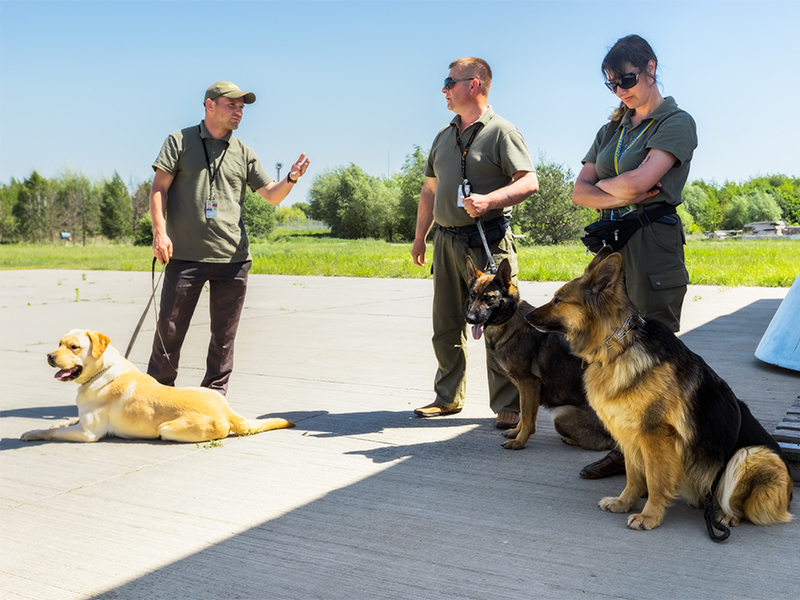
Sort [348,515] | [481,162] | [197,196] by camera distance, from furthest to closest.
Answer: [197,196], [481,162], [348,515]

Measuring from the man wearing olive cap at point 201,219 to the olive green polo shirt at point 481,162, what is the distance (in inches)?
67.0

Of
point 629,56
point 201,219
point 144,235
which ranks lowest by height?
point 201,219

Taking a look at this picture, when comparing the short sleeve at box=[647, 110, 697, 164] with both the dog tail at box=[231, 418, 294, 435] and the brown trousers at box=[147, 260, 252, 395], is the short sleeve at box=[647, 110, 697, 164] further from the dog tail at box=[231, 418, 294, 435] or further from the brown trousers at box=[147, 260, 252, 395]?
the brown trousers at box=[147, 260, 252, 395]

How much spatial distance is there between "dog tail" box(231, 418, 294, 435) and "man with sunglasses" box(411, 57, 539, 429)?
43.9 inches

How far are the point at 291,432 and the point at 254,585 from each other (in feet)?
7.87

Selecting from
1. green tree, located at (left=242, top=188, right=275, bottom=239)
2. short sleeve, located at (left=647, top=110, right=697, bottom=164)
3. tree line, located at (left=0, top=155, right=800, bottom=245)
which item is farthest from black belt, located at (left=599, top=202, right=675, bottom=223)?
green tree, located at (left=242, top=188, right=275, bottom=239)

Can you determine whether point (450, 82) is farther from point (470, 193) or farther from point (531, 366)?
point (531, 366)

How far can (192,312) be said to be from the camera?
5.78m

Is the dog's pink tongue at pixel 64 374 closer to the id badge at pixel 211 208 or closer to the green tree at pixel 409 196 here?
the id badge at pixel 211 208

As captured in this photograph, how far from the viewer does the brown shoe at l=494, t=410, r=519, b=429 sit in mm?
5164

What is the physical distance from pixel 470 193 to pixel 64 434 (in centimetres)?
338

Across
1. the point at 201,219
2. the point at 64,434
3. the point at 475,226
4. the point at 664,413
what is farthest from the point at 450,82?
the point at 64,434

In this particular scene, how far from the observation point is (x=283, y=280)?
20.7 meters

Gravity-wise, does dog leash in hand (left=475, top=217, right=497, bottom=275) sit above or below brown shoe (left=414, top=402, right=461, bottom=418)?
above
